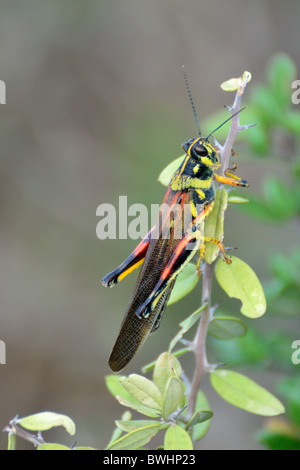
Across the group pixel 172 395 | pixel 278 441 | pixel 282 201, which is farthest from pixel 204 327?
pixel 282 201

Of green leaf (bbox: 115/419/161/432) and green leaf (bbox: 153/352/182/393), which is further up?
green leaf (bbox: 153/352/182/393)

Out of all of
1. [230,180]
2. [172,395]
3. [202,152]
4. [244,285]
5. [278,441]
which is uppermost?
[202,152]

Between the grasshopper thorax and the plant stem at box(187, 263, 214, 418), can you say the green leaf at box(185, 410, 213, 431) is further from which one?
the grasshopper thorax

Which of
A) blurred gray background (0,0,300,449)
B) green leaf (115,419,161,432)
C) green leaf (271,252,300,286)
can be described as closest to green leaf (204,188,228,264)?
green leaf (115,419,161,432)

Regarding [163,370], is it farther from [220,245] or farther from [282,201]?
[282,201]

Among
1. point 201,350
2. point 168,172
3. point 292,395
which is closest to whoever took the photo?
point 201,350

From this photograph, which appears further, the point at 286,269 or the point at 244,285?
the point at 286,269
